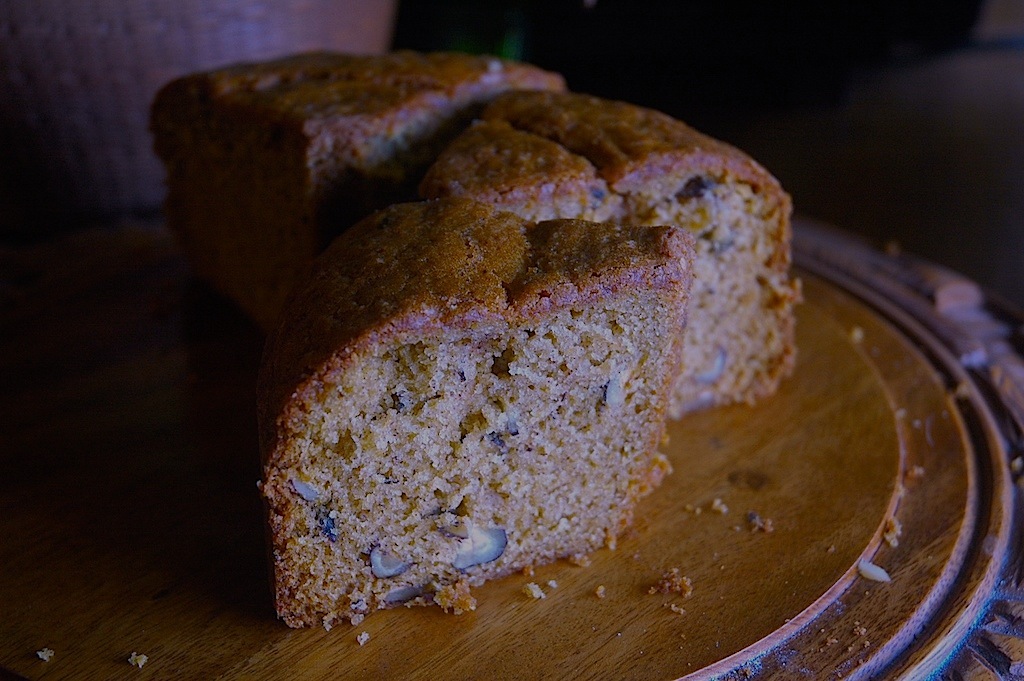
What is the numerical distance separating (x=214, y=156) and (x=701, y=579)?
2100 mm

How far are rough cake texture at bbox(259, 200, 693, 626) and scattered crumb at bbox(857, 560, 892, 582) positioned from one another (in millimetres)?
543

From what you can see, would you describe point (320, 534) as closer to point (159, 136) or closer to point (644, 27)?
point (159, 136)

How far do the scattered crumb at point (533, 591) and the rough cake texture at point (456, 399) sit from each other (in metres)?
0.08

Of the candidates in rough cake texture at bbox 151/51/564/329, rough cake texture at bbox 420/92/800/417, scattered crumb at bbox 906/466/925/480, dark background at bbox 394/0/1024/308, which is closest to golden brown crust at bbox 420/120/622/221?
rough cake texture at bbox 420/92/800/417

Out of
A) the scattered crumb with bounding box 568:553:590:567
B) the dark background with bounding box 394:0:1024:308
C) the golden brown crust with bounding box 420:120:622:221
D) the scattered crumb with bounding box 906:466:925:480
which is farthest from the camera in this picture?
the dark background with bounding box 394:0:1024:308

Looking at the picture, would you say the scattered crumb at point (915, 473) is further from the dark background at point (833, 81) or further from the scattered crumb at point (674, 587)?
the dark background at point (833, 81)

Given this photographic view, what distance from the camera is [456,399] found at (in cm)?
195

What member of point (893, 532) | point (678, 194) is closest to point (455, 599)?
point (893, 532)

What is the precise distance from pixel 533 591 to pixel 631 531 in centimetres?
32

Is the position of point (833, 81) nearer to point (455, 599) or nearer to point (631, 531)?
point (631, 531)

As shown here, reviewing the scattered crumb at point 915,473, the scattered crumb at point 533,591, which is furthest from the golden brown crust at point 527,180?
the scattered crumb at point 915,473

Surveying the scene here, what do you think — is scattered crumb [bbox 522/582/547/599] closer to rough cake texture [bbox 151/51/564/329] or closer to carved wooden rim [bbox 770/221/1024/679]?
carved wooden rim [bbox 770/221/1024/679]

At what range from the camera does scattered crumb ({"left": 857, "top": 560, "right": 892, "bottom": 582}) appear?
2.10 metres

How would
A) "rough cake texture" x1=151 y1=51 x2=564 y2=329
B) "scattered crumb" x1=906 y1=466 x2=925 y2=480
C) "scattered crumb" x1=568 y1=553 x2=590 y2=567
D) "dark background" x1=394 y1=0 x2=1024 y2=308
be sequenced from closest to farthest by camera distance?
"scattered crumb" x1=568 y1=553 x2=590 y2=567, "scattered crumb" x1=906 y1=466 x2=925 y2=480, "rough cake texture" x1=151 y1=51 x2=564 y2=329, "dark background" x1=394 y1=0 x2=1024 y2=308
